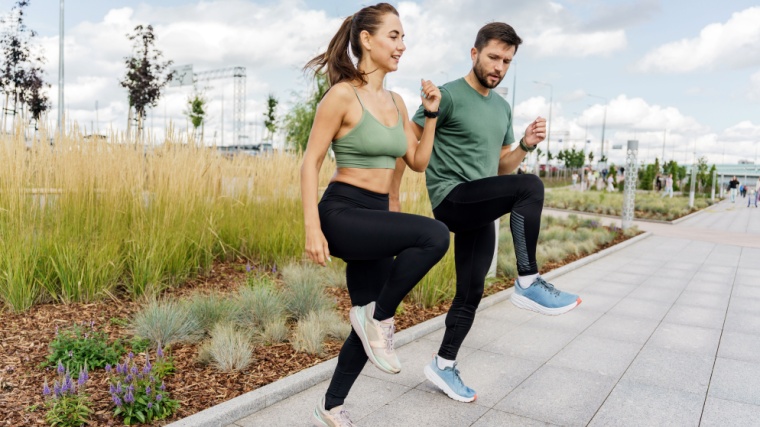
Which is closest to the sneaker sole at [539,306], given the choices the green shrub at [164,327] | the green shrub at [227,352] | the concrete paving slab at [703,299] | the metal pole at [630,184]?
the green shrub at [227,352]

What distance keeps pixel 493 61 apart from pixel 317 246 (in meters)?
1.45

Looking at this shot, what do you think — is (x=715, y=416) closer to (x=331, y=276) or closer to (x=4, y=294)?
(x=331, y=276)

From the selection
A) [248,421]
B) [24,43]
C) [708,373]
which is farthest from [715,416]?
[24,43]

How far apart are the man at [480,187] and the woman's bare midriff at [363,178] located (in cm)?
40

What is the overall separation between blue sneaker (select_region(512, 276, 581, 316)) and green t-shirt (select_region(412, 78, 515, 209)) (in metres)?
0.63

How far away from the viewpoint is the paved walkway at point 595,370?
10.7 ft

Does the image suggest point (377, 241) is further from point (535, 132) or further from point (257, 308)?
point (257, 308)

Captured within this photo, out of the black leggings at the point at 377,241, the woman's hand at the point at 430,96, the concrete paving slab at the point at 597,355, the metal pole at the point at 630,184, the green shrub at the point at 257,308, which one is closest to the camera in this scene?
the black leggings at the point at 377,241

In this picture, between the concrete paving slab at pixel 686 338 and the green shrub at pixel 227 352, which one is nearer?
the green shrub at pixel 227 352

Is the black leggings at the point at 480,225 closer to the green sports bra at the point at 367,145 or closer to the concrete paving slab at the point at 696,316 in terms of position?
the green sports bra at the point at 367,145

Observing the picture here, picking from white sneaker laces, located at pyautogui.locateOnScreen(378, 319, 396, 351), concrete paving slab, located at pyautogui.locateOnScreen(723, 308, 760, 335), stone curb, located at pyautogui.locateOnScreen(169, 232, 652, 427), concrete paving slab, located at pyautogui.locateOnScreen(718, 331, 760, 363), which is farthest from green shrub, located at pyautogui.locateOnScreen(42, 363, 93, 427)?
concrete paving slab, located at pyautogui.locateOnScreen(723, 308, 760, 335)

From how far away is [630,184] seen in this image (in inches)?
610

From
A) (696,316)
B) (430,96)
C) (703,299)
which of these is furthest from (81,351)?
(703,299)

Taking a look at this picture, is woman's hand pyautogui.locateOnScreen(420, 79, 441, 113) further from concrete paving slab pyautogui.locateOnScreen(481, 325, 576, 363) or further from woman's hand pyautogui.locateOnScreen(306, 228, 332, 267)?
concrete paving slab pyautogui.locateOnScreen(481, 325, 576, 363)
